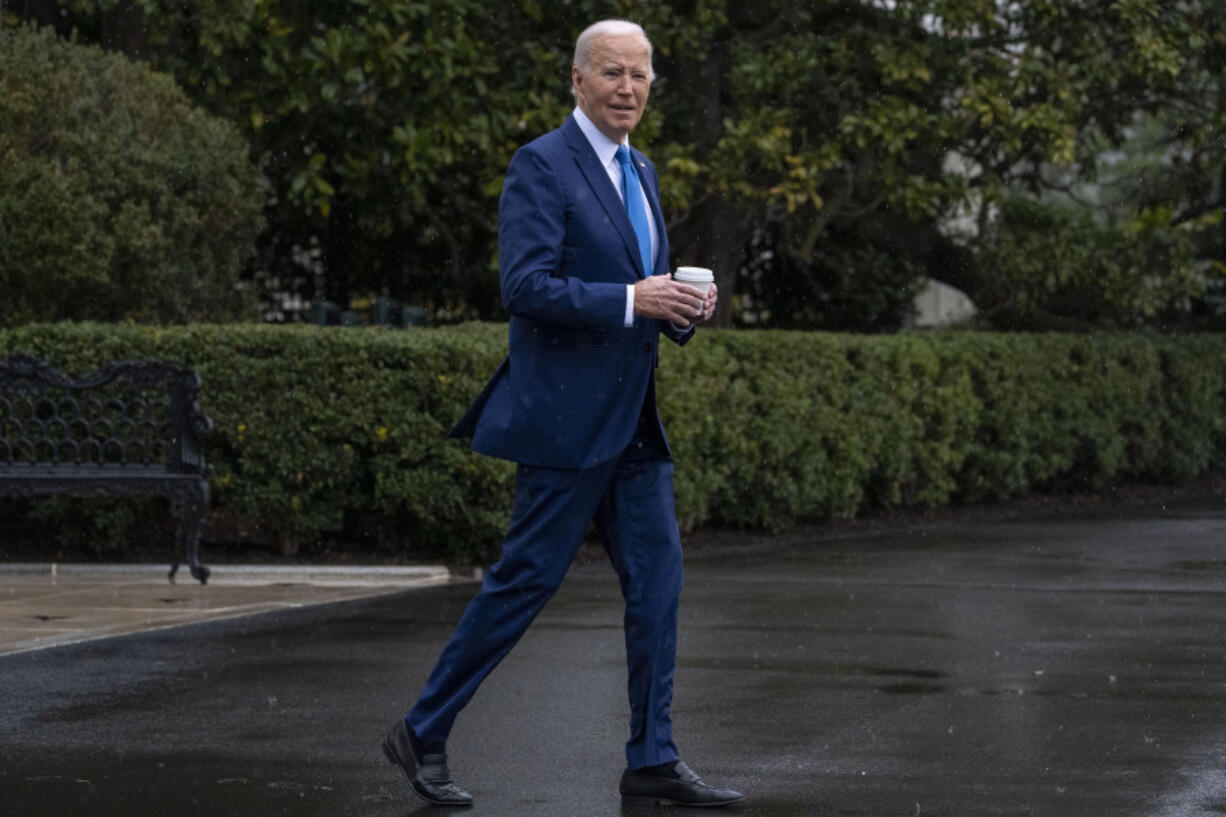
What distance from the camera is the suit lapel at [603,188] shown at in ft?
17.8

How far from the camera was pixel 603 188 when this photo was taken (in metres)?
5.44

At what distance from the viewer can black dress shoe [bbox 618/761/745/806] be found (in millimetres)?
5352

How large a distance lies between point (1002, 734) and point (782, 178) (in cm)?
1120

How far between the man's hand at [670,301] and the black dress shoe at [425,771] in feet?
4.21

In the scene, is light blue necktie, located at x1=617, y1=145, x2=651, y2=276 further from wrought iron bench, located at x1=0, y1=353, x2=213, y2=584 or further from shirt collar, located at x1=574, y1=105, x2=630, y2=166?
wrought iron bench, located at x1=0, y1=353, x2=213, y2=584

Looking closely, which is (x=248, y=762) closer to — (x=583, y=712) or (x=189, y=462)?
(x=583, y=712)

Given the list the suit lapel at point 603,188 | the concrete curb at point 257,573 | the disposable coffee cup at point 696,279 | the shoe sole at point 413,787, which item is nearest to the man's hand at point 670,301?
the disposable coffee cup at point 696,279

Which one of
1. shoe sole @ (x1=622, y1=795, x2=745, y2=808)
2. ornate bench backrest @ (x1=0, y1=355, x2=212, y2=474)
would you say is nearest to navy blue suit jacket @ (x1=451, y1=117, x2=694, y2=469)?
shoe sole @ (x1=622, y1=795, x2=745, y2=808)

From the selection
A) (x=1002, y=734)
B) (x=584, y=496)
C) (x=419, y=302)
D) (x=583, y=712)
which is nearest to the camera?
(x=584, y=496)

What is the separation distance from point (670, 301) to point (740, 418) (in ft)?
29.1

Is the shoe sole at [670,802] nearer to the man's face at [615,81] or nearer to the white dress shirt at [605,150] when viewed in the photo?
the white dress shirt at [605,150]

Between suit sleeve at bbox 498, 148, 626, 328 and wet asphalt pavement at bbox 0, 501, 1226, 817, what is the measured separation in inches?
51.0

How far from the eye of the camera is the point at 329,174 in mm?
18859

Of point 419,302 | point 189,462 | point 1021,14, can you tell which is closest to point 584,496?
point 189,462
